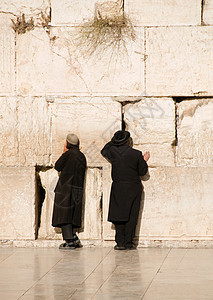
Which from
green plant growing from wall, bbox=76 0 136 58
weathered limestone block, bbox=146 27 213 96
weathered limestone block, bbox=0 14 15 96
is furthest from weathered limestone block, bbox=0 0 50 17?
weathered limestone block, bbox=146 27 213 96

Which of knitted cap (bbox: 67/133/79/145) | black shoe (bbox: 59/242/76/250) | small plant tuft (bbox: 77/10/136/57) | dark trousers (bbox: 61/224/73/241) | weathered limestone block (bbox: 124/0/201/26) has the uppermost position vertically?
weathered limestone block (bbox: 124/0/201/26)

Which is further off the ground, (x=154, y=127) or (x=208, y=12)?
(x=208, y=12)

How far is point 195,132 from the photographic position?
361 inches

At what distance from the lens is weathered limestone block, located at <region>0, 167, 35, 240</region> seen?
9.16 m

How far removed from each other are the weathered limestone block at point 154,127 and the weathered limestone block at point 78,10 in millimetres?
1329

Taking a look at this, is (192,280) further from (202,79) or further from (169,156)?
(202,79)

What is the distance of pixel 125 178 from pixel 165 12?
2341mm

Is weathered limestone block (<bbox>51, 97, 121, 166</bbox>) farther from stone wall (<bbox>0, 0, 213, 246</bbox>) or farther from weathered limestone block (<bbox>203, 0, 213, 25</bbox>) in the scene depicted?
weathered limestone block (<bbox>203, 0, 213, 25</bbox>)

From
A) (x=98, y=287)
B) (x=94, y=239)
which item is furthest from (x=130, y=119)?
(x=98, y=287)

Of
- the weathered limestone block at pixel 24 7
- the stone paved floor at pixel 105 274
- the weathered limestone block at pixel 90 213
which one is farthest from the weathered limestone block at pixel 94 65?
the stone paved floor at pixel 105 274

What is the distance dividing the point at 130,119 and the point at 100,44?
44.0 inches

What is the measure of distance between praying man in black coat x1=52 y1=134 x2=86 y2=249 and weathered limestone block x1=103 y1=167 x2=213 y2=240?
88 centimetres

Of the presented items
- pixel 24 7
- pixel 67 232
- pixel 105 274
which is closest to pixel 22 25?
pixel 24 7

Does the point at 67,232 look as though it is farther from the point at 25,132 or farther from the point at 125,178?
the point at 25,132
